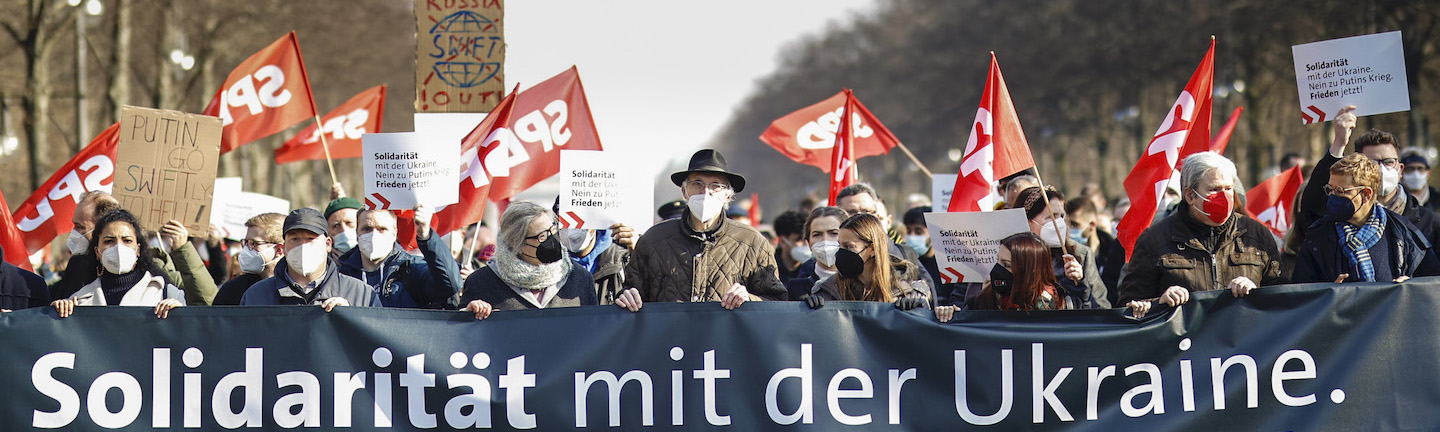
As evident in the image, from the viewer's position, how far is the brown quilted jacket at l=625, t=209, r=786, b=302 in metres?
6.38

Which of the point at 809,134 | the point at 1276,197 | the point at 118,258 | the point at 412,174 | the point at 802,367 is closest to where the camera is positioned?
the point at 802,367

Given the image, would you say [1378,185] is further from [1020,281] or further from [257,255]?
[257,255]

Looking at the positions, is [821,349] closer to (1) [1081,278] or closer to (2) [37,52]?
(1) [1081,278]

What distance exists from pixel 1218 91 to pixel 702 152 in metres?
27.8

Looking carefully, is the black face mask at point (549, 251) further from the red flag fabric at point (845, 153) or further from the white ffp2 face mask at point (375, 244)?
the red flag fabric at point (845, 153)

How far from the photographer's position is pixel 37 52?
67.1 feet

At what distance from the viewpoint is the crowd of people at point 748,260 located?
5.95 m

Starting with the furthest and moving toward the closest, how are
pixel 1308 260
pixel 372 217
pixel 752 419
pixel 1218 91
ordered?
pixel 1218 91 < pixel 372 217 < pixel 1308 260 < pixel 752 419

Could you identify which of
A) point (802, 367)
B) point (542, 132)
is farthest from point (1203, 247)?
point (542, 132)

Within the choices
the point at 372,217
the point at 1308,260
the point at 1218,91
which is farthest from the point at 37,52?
the point at 1218,91

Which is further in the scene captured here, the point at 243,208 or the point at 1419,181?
the point at 243,208

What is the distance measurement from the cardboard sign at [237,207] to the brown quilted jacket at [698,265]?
413 cm

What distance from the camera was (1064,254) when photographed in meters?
6.23

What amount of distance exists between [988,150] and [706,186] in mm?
1601
